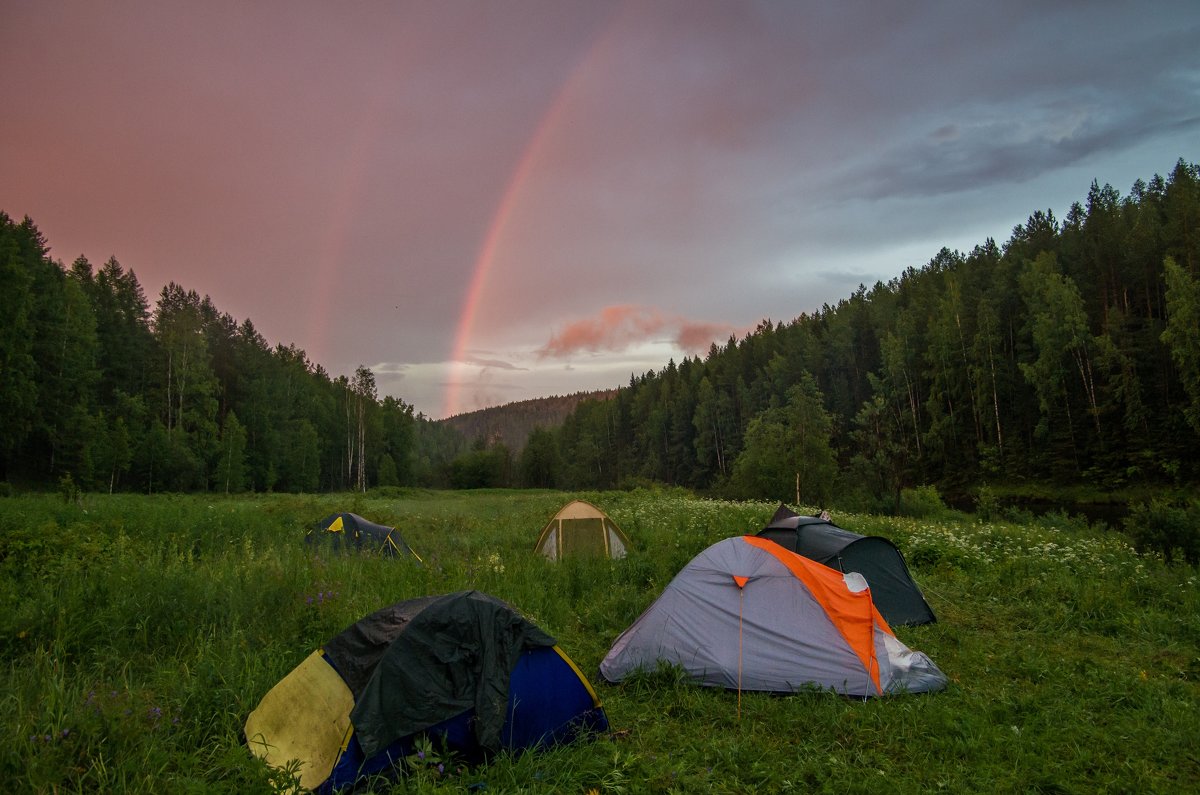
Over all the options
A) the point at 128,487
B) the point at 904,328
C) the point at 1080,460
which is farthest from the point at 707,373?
the point at 128,487

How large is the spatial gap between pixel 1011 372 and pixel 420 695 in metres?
57.7

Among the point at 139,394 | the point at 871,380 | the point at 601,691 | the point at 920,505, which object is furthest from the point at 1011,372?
the point at 139,394

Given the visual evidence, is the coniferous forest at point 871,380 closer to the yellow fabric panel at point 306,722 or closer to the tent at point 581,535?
the tent at point 581,535

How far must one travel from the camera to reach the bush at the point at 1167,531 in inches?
544

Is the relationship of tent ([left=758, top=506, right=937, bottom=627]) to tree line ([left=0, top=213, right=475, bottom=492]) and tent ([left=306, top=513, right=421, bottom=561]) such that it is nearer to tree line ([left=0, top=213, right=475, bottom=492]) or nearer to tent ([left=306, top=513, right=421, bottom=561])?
tent ([left=306, top=513, right=421, bottom=561])

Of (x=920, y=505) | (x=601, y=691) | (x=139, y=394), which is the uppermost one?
(x=139, y=394)

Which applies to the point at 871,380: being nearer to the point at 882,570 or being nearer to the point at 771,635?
the point at 882,570

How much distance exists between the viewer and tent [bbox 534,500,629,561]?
13945 mm

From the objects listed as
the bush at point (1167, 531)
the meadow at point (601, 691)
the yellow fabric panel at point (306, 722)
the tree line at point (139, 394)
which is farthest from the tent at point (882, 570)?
the tree line at point (139, 394)

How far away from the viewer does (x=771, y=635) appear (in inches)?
283

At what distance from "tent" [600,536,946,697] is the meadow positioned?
253 millimetres

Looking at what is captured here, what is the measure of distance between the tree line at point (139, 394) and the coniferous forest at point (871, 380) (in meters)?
0.15

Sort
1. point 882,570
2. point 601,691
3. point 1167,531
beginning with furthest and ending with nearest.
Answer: point 1167,531 < point 882,570 < point 601,691

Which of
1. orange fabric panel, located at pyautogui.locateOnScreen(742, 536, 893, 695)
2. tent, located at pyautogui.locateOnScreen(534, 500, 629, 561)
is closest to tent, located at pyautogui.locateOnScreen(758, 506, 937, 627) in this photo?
orange fabric panel, located at pyautogui.locateOnScreen(742, 536, 893, 695)
